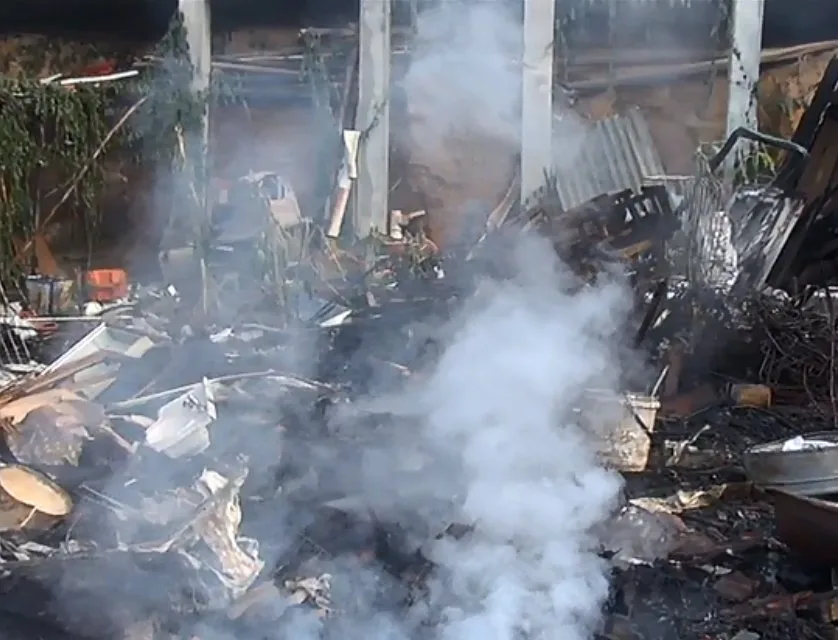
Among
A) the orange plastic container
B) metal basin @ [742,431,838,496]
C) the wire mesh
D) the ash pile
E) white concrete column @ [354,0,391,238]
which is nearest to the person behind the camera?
the ash pile

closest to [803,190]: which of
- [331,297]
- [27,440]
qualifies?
[331,297]

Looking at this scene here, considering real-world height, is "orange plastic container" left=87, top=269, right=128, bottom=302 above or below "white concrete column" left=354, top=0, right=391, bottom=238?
below

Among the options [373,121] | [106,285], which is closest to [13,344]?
[106,285]

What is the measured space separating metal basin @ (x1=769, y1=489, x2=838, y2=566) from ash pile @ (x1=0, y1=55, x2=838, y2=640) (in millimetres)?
13

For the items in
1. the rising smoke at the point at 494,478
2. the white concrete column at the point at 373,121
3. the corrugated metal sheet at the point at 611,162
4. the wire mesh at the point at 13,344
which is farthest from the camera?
the white concrete column at the point at 373,121

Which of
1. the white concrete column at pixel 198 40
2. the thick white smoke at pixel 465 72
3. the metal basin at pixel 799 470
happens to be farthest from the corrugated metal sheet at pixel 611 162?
the metal basin at pixel 799 470

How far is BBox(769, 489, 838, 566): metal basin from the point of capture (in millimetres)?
4793

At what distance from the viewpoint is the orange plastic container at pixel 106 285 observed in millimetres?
10375

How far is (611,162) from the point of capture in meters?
10.6

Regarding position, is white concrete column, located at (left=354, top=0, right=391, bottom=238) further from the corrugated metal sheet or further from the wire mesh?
the wire mesh

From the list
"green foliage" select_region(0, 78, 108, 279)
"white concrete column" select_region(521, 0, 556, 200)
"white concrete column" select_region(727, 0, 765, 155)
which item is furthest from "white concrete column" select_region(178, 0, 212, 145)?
"white concrete column" select_region(727, 0, 765, 155)

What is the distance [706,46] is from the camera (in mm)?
10633

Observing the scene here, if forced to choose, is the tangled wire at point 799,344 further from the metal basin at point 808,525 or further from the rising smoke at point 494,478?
the metal basin at point 808,525

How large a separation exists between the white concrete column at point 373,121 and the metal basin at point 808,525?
6208mm
